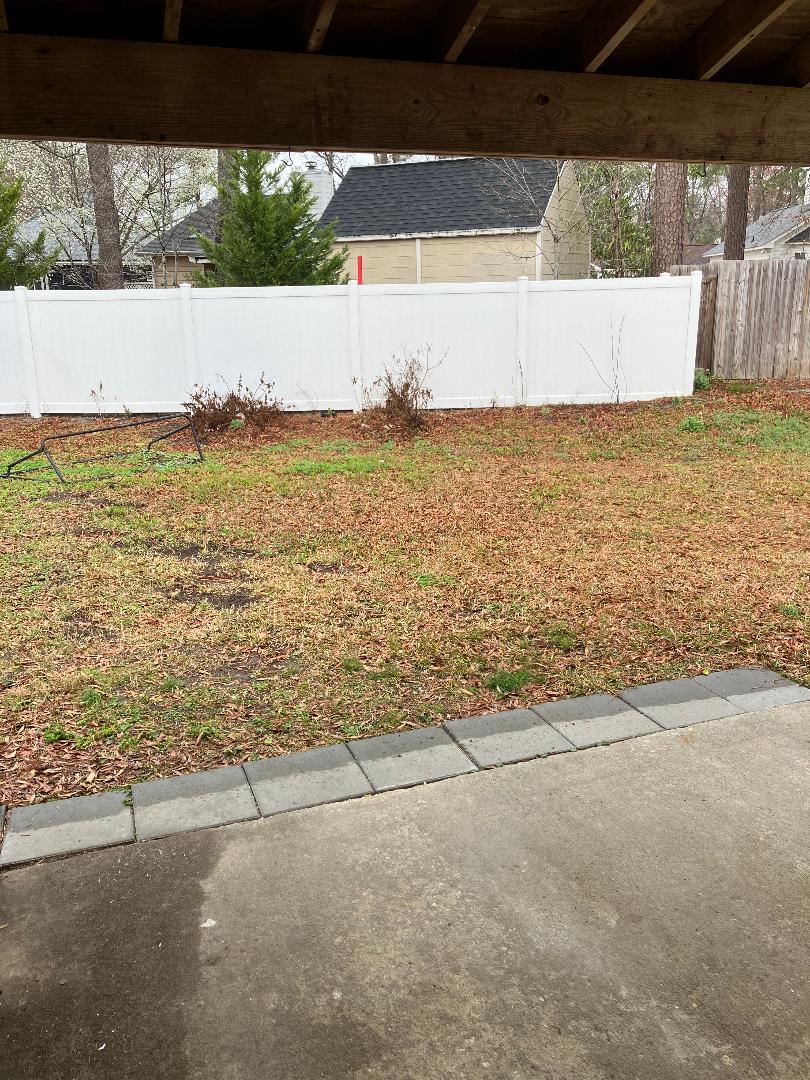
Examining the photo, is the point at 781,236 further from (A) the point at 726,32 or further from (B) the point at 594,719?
(B) the point at 594,719

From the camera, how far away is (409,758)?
2.91m

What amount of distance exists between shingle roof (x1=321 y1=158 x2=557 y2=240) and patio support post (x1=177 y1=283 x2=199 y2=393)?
639 cm

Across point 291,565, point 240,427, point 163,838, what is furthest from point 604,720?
point 240,427

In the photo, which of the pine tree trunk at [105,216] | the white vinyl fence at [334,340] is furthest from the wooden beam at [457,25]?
the pine tree trunk at [105,216]

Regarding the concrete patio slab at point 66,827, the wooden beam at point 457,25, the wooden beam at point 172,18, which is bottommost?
the concrete patio slab at point 66,827

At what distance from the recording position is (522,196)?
1627 cm

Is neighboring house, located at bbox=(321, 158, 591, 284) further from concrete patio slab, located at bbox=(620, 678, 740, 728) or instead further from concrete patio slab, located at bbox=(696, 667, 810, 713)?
concrete patio slab, located at bbox=(620, 678, 740, 728)

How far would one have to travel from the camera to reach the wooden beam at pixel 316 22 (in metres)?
2.27

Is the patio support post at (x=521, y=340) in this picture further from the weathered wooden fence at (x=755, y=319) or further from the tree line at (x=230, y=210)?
the weathered wooden fence at (x=755, y=319)

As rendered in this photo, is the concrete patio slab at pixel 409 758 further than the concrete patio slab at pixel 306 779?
Yes

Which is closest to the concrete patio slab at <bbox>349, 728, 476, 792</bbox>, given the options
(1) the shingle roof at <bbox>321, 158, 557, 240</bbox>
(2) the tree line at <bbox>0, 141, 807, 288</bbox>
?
(2) the tree line at <bbox>0, 141, 807, 288</bbox>

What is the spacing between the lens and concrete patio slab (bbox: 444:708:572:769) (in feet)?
9.66

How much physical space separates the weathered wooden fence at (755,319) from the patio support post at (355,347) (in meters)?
5.22

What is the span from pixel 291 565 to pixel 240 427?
18.0 ft
